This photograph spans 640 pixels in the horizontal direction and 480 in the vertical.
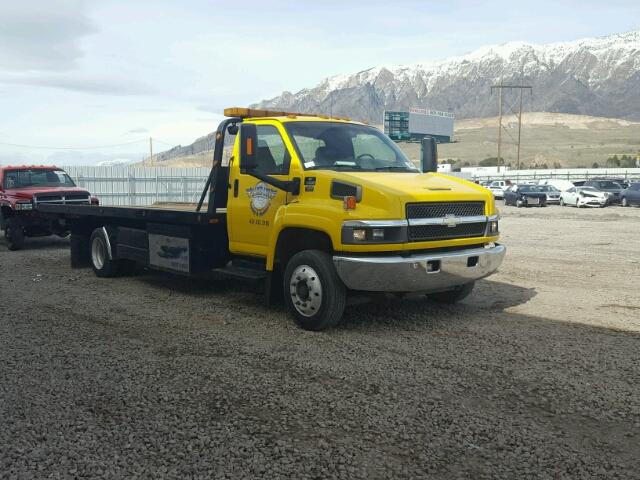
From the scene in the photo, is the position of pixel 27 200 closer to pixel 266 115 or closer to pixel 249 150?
pixel 266 115

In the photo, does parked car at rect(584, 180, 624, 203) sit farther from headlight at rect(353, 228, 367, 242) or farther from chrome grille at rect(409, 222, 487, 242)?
headlight at rect(353, 228, 367, 242)

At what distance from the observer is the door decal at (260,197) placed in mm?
7151

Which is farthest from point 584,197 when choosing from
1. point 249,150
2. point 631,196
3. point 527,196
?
point 249,150

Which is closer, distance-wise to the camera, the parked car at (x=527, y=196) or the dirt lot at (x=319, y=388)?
the dirt lot at (x=319, y=388)

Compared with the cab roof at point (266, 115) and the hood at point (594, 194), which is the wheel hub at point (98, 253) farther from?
the hood at point (594, 194)

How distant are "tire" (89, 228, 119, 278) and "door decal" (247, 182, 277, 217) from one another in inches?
152

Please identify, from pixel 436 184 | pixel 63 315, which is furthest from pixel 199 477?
pixel 63 315

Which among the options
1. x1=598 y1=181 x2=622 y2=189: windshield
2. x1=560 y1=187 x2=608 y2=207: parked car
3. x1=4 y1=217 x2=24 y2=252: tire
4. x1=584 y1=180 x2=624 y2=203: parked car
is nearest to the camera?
x1=4 y1=217 x2=24 y2=252: tire

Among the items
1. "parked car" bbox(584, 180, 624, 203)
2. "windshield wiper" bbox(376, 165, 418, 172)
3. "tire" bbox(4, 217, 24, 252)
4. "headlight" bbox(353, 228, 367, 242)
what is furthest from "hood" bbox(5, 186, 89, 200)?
"parked car" bbox(584, 180, 624, 203)

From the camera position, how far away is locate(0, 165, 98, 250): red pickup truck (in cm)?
1456

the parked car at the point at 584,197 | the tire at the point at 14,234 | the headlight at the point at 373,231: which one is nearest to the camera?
the headlight at the point at 373,231

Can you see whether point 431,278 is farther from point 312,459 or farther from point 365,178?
point 312,459

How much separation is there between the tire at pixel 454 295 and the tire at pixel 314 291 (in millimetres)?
1897

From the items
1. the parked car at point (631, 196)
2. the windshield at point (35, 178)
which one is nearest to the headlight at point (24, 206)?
the windshield at point (35, 178)
